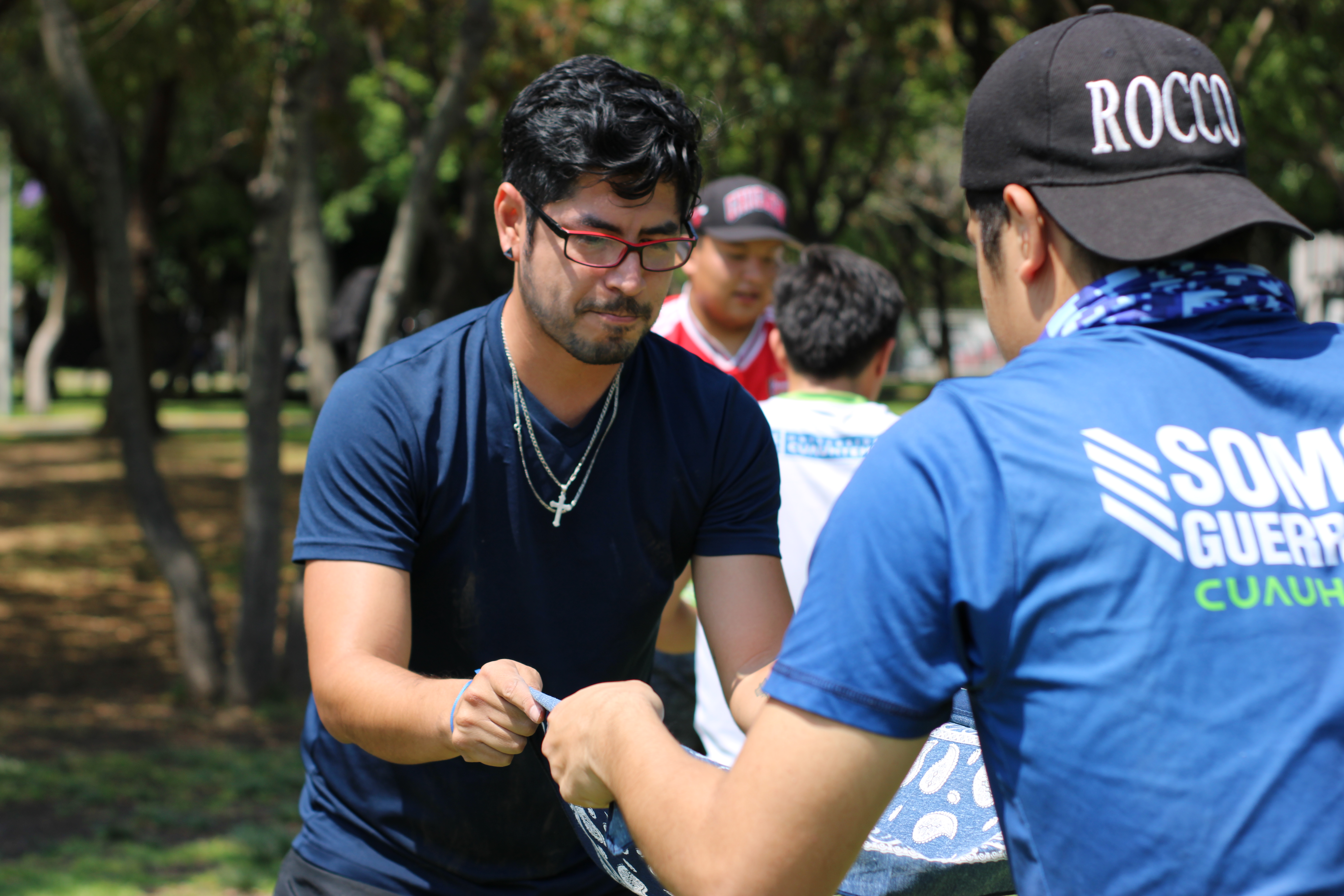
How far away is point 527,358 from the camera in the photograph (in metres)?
2.37

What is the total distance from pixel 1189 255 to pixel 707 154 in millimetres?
1981

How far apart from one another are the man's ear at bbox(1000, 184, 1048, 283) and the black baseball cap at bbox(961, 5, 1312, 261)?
1cm

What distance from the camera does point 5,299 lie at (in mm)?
26906

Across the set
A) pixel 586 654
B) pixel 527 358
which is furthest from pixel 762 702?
pixel 527 358

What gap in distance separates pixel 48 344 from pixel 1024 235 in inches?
1088

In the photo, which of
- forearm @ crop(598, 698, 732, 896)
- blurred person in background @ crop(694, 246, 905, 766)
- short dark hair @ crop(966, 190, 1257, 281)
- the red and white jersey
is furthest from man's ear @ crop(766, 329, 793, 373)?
forearm @ crop(598, 698, 732, 896)

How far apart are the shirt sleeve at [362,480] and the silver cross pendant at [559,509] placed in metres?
0.24

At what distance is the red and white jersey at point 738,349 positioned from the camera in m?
4.87

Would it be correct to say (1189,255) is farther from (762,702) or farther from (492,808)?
(492,808)

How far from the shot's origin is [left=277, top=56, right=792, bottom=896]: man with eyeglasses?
217cm

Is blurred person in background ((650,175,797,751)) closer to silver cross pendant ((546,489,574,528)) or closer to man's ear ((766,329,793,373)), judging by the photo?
man's ear ((766,329,793,373))

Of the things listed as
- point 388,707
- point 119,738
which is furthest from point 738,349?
point 119,738

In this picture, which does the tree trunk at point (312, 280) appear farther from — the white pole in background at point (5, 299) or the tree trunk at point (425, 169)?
the white pole in background at point (5, 299)

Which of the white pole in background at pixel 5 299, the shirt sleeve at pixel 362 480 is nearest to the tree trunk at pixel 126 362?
the shirt sleeve at pixel 362 480
